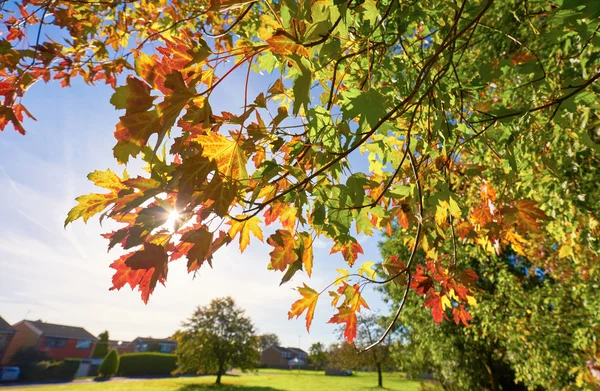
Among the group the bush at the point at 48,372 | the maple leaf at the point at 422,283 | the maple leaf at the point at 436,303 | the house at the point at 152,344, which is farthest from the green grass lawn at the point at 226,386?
the house at the point at 152,344

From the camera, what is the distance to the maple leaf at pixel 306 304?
1.72 metres

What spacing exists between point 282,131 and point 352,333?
1.30m

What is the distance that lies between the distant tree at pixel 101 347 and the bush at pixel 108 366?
7.71 m

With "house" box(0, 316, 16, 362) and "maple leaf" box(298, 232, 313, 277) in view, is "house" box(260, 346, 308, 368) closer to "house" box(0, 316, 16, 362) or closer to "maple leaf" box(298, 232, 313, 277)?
"house" box(0, 316, 16, 362)

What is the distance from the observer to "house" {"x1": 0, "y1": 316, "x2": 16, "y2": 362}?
1390 inches

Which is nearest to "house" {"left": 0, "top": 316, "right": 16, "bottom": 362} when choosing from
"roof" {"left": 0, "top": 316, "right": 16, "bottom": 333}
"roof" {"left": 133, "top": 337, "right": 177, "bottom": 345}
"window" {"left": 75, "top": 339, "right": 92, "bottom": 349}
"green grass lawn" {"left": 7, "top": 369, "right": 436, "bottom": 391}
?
"roof" {"left": 0, "top": 316, "right": 16, "bottom": 333}

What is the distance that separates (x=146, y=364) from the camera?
136ft

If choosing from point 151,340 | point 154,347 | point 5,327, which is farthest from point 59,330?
point 151,340

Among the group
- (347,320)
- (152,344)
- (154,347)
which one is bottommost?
(347,320)

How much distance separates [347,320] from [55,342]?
5343cm

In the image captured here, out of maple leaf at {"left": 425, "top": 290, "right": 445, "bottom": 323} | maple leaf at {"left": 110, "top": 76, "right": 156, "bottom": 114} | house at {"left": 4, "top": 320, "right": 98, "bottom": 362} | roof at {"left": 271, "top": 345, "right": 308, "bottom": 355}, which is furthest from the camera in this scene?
roof at {"left": 271, "top": 345, "right": 308, "bottom": 355}

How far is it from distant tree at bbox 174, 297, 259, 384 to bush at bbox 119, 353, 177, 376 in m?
17.4

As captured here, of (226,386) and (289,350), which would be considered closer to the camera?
(226,386)

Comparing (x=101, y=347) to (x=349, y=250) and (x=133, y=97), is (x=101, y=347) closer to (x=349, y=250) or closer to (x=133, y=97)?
(x=349, y=250)
